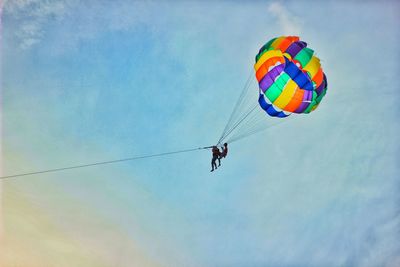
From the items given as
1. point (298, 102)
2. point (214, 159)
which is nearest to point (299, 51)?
point (298, 102)

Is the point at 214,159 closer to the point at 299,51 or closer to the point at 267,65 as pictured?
the point at 267,65

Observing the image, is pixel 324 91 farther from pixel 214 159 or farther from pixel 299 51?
pixel 214 159

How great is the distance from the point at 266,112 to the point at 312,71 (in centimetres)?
290

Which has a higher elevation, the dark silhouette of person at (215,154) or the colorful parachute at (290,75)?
the colorful parachute at (290,75)

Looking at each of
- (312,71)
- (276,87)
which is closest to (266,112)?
(276,87)

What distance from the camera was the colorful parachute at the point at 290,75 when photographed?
63.1ft

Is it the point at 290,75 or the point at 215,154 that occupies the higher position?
the point at 290,75

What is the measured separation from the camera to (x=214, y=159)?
1955 centimetres

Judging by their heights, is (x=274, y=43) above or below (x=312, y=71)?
above

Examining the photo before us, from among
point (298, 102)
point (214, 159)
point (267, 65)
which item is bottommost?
point (214, 159)

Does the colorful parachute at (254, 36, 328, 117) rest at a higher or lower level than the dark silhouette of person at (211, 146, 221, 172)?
higher

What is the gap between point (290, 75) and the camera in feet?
63.3

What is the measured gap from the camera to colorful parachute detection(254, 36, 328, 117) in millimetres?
19234

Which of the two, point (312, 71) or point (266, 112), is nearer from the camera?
point (312, 71)
